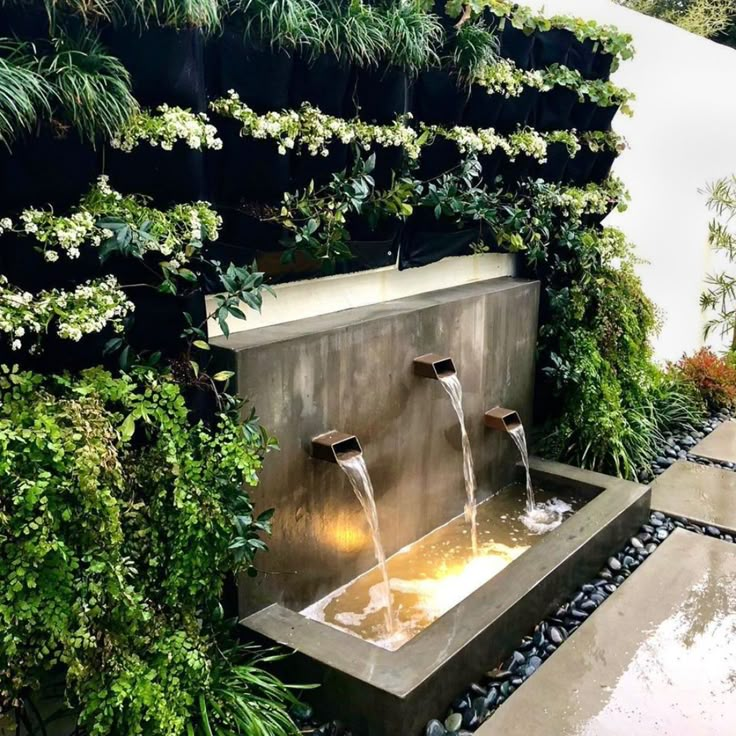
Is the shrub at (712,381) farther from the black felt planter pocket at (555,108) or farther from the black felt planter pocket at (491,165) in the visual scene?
the black felt planter pocket at (491,165)

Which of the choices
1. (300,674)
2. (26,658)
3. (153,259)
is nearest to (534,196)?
(153,259)

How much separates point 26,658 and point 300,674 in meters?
1.15

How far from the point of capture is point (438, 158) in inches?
178

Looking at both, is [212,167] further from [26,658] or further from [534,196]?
[534,196]

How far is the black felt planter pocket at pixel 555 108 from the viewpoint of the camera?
5.25m

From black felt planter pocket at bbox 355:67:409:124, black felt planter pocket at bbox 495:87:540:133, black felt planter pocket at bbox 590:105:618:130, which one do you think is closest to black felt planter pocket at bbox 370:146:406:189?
black felt planter pocket at bbox 355:67:409:124

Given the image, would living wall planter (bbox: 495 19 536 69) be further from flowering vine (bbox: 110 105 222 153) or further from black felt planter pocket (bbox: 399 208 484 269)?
flowering vine (bbox: 110 105 222 153)

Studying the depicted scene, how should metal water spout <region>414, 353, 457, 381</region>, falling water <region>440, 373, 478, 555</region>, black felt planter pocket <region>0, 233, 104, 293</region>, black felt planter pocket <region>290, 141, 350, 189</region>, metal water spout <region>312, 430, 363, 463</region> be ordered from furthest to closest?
falling water <region>440, 373, 478, 555</region> < metal water spout <region>414, 353, 457, 381</region> < metal water spout <region>312, 430, 363, 463</region> < black felt planter pocket <region>290, 141, 350, 189</region> < black felt planter pocket <region>0, 233, 104, 293</region>

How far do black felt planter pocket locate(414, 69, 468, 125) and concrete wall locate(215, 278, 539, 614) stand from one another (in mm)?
1061

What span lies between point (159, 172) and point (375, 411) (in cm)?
182

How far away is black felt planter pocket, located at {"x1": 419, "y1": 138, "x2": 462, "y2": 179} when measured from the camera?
4.44 metres

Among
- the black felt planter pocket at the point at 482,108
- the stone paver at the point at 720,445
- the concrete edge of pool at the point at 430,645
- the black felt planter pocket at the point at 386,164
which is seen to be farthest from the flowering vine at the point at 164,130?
the stone paver at the point at 720,445

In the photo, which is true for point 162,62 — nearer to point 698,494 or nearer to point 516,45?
point 516,45

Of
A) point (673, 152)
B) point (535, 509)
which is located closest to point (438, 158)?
point (535, 509)
